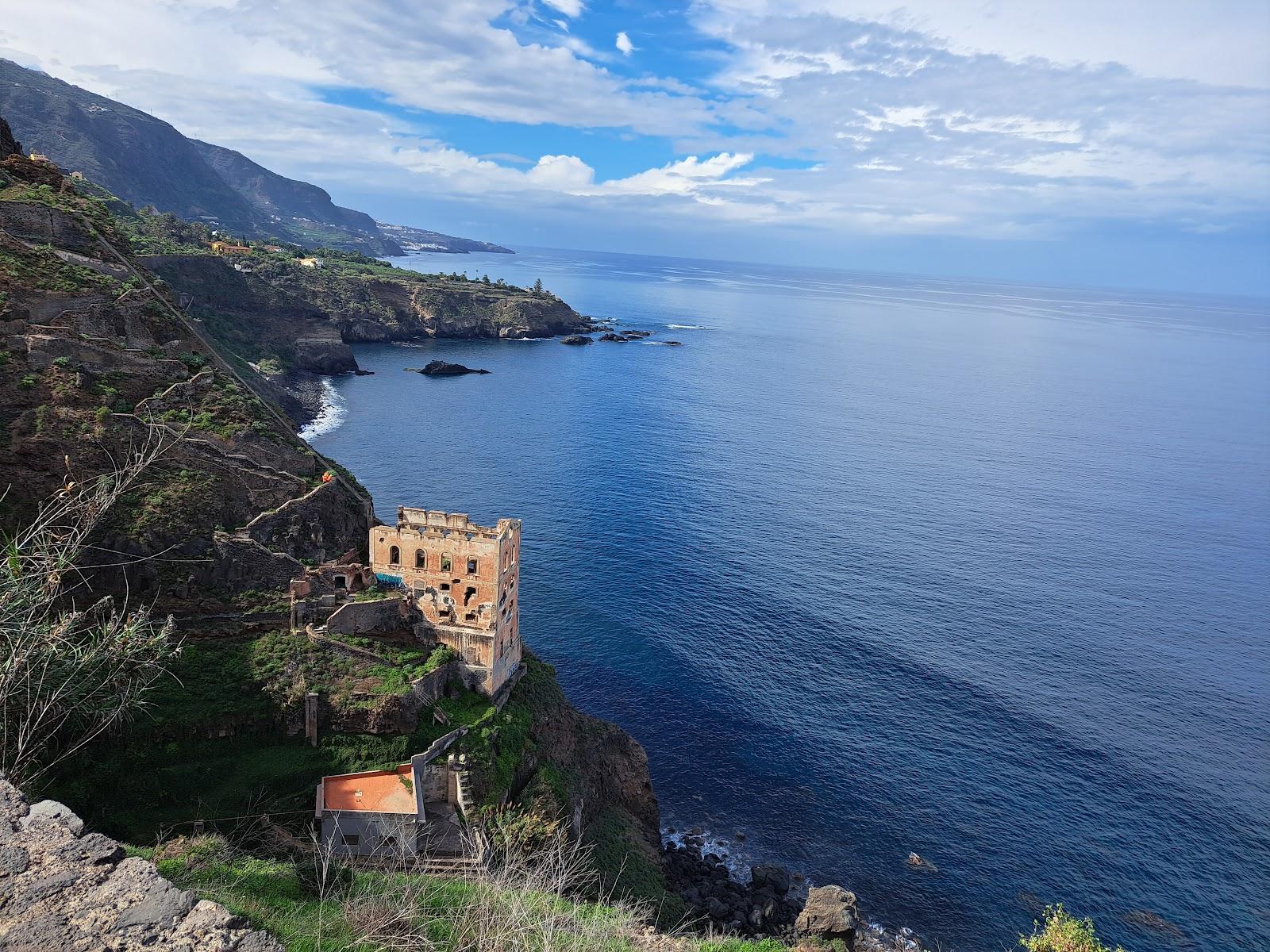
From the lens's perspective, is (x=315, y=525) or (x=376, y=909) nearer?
(x=376, y=909)

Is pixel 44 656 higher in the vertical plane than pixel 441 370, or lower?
higher

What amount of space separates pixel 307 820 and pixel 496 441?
8727 centimetres

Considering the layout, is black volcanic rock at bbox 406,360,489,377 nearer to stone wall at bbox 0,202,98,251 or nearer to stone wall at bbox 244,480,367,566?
stone wall at bbox 0,202,98,251

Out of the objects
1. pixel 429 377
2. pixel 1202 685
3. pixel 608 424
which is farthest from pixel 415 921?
pixel 429 377

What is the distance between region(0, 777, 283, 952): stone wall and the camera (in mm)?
10938

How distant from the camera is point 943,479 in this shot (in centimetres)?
11275

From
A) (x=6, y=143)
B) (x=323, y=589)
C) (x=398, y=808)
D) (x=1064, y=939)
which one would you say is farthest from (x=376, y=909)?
(x=6, y=143)

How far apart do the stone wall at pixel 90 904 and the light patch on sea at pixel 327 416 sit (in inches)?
4014

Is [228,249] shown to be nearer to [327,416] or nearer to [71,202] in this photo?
[327,416]

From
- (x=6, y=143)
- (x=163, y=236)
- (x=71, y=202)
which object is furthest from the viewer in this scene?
(x=163, y=236)

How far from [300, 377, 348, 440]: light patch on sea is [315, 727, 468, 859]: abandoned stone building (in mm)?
78488

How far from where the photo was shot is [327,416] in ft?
418

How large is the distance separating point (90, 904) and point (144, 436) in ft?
130

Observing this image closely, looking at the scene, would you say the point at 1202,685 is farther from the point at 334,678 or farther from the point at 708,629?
the point at 334,678
